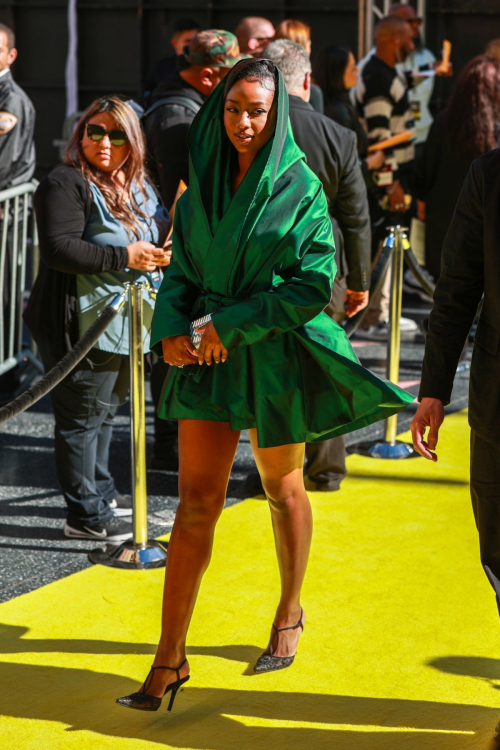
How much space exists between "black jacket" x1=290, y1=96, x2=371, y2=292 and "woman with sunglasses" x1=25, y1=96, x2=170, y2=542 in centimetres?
68

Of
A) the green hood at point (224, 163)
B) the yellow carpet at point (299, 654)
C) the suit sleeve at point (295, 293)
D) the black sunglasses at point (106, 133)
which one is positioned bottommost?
the yellow carpet at point (299, 654)

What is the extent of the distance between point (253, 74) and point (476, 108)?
367 centimetres

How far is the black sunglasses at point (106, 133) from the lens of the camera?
385 cm

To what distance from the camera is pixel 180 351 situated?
9.06 feet

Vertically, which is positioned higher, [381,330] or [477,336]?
[477,336]

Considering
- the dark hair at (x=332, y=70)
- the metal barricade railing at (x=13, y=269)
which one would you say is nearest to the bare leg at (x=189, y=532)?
the metal barricade railing at (x=13, y=269)

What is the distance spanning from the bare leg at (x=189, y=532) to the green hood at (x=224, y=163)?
0.59 meters

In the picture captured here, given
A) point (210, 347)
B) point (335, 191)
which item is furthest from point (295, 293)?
point (335, 191)

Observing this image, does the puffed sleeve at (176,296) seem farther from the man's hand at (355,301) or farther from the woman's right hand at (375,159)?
the woman's right hand at (375,159)

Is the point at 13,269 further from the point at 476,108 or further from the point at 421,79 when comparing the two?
the point at 421,79

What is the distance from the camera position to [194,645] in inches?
127

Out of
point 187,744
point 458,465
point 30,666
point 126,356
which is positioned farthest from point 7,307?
point 187,744

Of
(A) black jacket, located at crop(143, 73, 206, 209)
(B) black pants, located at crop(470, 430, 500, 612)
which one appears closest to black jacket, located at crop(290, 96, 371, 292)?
(A) black jacket, located at crop(143, 73, 206, 209)

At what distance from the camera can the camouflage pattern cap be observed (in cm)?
466
